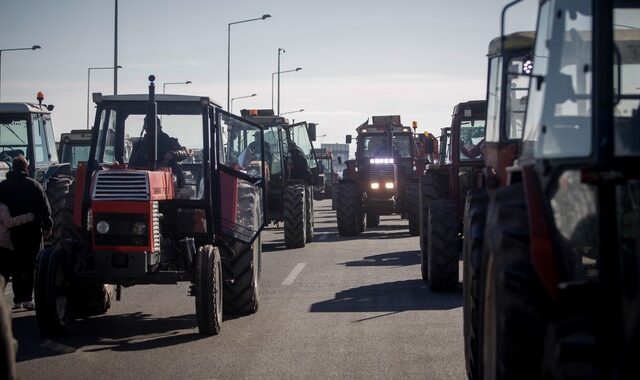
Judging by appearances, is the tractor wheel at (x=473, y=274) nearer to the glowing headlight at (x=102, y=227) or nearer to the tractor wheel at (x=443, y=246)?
the glowing headlight at (x=102, y=227)

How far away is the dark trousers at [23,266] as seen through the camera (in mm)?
13930

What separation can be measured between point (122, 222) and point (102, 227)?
20cm

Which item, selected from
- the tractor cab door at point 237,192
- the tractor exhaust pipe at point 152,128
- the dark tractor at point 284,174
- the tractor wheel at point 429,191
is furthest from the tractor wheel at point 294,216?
the tractor exhaust pipe at point 152,128

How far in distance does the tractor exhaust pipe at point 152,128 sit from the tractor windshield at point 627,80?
6115 mm

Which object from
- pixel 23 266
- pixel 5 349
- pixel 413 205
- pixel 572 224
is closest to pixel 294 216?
pixel 413 205

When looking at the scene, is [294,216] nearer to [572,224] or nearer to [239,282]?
[239,282]

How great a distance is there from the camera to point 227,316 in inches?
514

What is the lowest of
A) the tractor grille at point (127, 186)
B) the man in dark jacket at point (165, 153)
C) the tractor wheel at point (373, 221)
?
the tractor wheel at point (373, 221)

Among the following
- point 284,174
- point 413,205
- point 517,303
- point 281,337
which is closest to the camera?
point 517,303

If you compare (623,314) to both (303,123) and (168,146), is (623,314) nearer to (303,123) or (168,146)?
(168,146)

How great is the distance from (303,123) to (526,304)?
2225 centimetres

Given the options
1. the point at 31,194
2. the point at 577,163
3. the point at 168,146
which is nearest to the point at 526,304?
the point at 577,163

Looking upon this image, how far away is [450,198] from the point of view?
17656 millimetres

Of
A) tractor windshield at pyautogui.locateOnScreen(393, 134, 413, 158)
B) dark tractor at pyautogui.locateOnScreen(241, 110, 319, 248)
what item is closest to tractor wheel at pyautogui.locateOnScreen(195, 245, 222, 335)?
dark tractor at pyautogui.locateOnScreen(241, 110, 319, 248)
